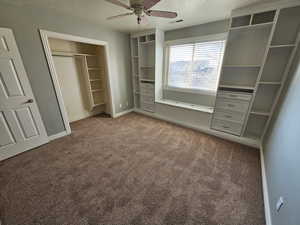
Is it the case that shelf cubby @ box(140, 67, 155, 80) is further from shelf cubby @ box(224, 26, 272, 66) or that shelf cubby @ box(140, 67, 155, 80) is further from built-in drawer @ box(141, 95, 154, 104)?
shelf cubby @ box(224, 26, 272, 66)

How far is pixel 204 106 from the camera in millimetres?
3152

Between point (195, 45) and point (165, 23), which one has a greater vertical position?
point (165, 23)

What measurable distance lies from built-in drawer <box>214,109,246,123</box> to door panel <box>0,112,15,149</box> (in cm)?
393

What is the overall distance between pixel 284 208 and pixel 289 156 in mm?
439

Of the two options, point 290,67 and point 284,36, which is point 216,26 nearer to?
point 284,36

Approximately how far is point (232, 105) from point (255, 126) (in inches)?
25.4

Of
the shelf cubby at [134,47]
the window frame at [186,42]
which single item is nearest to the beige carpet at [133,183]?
the window frame at [186,42]

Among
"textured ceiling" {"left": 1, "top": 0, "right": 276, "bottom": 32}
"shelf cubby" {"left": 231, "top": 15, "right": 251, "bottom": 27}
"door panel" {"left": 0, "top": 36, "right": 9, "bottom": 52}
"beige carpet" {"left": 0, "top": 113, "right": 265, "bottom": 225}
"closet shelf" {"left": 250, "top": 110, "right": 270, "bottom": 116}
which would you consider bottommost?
"beige carpet" {"left": 0, "top": 113, "right": 265, "bottom": 225}

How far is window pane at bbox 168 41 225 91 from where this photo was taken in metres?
2.82

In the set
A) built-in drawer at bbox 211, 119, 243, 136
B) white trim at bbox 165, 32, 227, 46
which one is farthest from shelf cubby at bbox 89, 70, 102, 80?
built-in drawer at bbox 211, 119, 243, 136

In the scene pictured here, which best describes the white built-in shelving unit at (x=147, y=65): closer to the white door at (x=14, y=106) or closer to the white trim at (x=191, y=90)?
the white trim at (x=191, y=90)

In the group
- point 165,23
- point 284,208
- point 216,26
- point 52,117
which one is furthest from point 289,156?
point 52,117

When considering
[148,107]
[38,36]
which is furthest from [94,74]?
[148,107]

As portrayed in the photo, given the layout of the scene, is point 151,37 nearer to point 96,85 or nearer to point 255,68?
point 96,85
